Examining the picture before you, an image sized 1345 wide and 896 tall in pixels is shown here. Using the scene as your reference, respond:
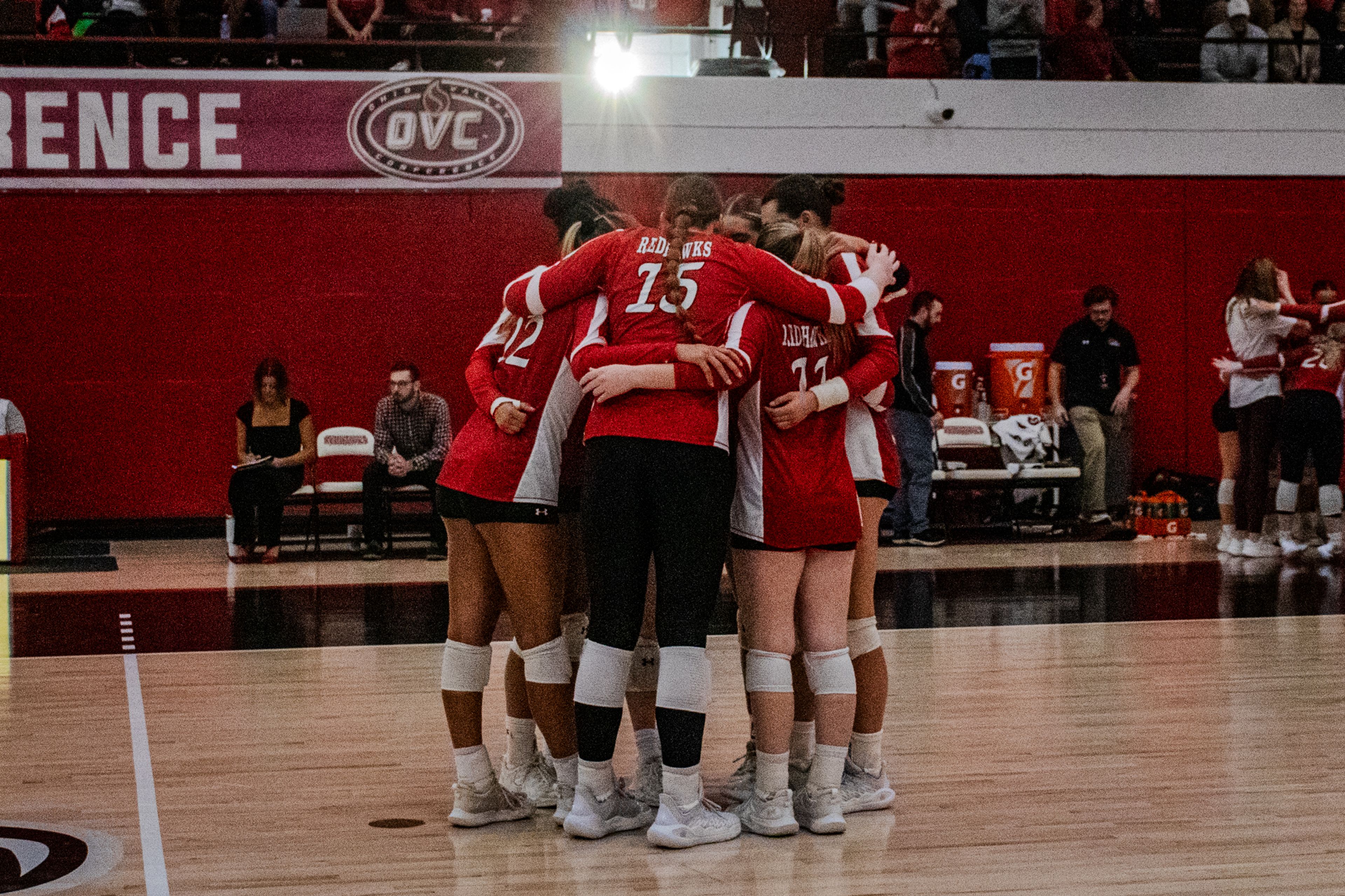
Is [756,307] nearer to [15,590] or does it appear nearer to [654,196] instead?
[15,590]

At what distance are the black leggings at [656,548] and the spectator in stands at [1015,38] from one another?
27.8 ft

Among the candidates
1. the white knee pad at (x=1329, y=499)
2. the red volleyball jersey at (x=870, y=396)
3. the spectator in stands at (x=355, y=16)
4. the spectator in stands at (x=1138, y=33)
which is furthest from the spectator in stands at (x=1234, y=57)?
the red volleyball jersey at (x=870, y=396)

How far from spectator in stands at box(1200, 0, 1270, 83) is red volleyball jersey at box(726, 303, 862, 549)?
900cm

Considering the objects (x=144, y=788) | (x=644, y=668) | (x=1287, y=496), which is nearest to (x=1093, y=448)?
(x=1287, y=496)

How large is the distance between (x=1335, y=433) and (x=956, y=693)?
14.6ft

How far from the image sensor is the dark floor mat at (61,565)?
866 centimetres

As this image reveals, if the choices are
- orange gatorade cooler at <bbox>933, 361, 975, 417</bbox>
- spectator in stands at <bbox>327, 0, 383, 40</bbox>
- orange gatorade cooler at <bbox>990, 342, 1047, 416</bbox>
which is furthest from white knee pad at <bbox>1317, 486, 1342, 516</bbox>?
spectator in stands at <bbox>327, 0, 383, 40</bbox>

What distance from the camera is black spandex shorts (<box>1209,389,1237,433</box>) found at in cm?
886

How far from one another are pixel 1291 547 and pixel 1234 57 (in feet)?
14.7

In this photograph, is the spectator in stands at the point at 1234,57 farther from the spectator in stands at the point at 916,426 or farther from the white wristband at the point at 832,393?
the white wristband at the point at 832,393

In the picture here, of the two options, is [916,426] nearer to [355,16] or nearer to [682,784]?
[355,16]

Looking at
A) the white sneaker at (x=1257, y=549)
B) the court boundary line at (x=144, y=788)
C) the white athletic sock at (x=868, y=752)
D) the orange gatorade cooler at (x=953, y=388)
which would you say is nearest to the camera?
the court boundary line at (x=144, y=788)

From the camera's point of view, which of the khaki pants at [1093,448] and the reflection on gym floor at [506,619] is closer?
the reflection on gym floor at [506,619]

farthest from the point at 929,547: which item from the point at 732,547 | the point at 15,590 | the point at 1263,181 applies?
the point at 732,547
